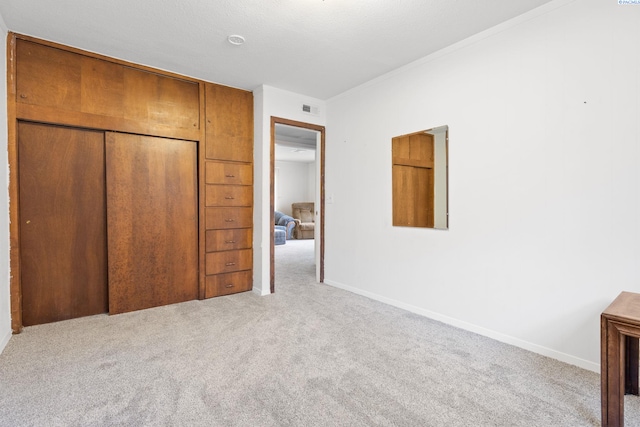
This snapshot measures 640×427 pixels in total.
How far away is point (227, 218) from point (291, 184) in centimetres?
666

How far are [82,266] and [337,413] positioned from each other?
2666mm

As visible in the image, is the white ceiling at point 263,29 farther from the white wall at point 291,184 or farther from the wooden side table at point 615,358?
the white wall at point 291,184

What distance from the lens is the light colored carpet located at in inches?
63.0

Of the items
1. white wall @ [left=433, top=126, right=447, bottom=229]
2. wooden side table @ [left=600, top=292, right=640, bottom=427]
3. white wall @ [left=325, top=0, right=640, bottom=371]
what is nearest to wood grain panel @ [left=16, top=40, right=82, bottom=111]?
white wall @ [left=325, top=0, right=640, bottom=371]

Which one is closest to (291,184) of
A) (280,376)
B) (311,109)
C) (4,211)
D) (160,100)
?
(311,109)

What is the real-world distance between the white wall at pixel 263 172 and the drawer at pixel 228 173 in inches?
3.9

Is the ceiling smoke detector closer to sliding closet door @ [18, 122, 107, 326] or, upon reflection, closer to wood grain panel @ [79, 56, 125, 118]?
wood grain panel @ [79, 56, 125, 118]

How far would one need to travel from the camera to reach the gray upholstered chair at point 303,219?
9141mm

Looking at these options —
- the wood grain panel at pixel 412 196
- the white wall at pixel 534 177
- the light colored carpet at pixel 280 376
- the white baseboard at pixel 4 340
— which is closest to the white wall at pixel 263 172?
the light colored carpet at pixel 280 376

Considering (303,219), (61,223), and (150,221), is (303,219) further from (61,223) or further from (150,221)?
(61,223)

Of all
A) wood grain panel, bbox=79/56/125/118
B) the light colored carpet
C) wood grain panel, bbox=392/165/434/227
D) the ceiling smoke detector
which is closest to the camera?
the light colored carpet

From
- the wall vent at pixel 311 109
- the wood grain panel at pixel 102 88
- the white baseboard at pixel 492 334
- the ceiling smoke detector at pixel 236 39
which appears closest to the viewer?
the white baseboard at pixel 492 334

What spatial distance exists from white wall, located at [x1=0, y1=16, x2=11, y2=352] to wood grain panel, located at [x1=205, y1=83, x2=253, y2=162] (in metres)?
1.59

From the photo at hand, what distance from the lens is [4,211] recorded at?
8.01 ft
